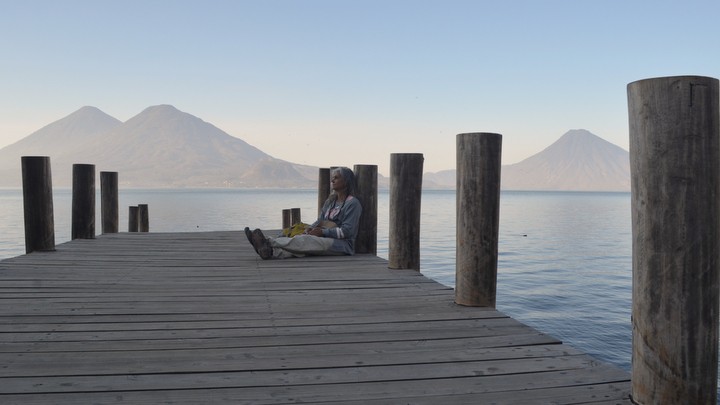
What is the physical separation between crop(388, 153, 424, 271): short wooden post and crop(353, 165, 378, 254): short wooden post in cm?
128

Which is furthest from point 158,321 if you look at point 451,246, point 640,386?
point 451,246

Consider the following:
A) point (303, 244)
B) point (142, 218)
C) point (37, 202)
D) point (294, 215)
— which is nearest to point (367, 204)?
point (303, 244)

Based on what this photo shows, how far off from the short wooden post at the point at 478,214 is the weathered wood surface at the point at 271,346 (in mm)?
224

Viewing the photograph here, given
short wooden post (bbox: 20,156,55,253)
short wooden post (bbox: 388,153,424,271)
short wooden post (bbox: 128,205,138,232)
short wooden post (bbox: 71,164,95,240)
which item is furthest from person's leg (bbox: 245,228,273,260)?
short wooden post (bbox: 128,205,138,232)

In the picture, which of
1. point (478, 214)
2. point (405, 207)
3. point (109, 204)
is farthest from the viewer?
point (109, 204)

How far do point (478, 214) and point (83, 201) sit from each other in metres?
7.17

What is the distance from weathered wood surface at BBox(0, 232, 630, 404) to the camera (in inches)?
111

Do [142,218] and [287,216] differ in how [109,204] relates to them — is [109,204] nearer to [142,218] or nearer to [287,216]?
[142,218]

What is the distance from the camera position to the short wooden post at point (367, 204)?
7.98 m

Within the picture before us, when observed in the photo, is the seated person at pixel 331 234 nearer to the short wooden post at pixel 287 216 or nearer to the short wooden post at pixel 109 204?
the short wooden post at pixel 109 204

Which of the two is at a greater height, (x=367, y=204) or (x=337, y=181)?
(x=337, y=181)

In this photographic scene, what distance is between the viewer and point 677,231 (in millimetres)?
2596

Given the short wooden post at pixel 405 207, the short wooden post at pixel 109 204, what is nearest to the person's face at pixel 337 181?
the short wooden post at pixel 405 207

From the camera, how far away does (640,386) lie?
274 centimetres
